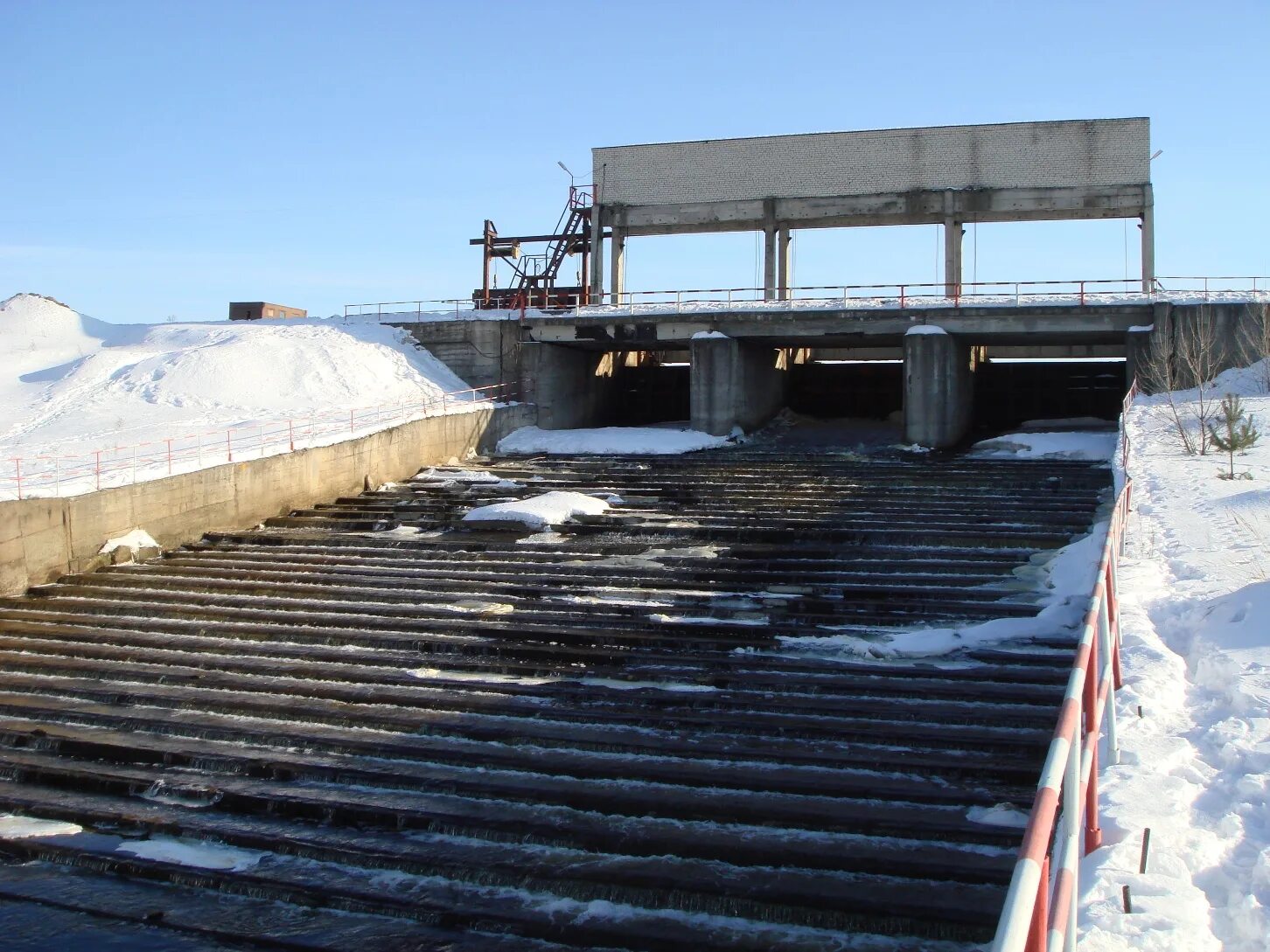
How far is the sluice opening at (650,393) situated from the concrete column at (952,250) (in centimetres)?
850

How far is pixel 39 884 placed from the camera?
743cm

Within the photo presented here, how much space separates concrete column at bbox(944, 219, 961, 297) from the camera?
101ft

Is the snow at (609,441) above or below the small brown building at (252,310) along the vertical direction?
below

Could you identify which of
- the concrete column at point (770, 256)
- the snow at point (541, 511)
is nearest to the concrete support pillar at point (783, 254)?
the concrete column at point (770, 256)

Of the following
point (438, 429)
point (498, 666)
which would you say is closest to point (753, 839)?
point (498, 666)

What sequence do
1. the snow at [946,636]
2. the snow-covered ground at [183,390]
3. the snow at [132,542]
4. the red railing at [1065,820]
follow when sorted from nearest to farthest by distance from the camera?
the red railing at [1065,820]
the snow at [946,636]
the snow at [132,542]
the snow-covered ground at [183,390]

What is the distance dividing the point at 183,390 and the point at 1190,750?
77.8 feet

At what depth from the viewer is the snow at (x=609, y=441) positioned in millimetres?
25250

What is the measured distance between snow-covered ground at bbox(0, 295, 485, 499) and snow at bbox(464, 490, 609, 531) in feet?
15.4

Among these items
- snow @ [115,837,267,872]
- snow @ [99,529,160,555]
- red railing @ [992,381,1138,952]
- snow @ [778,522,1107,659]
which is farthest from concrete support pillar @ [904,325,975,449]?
snow @ [115,837,267,872]

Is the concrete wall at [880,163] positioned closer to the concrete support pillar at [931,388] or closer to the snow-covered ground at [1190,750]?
the concrete support pillar at [931,388]

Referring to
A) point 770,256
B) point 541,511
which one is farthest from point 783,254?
point 541,511

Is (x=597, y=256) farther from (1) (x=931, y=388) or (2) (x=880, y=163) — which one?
(1) (x=931, y=388)

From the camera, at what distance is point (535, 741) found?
9.23 meters
